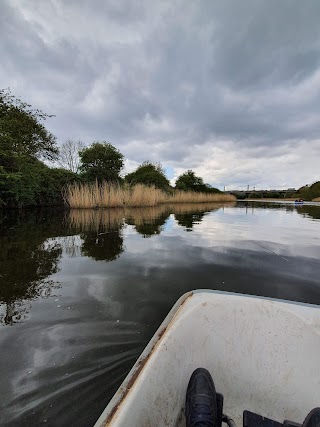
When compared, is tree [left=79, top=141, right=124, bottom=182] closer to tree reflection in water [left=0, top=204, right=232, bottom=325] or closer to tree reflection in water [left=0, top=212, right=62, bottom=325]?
tree reflection in water [left=0, top=204, right=232, bottom=325]

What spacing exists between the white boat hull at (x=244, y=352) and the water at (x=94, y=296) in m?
0.38

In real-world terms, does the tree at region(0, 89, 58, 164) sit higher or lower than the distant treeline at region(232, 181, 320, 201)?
higher

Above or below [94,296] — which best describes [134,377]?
above

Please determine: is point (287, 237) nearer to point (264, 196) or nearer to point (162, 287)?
point (162, 287)

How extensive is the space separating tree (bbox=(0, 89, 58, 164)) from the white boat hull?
824 cm

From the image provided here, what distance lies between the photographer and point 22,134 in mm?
10789

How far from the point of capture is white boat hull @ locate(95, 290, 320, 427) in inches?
37.0

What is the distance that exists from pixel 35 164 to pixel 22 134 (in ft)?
5.27

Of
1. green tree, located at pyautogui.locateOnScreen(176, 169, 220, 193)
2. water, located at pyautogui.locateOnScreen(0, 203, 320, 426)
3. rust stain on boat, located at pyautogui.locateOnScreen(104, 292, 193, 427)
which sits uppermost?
green tree, located at pyautogui.locateOnScreen(176, 169, 220, 193)

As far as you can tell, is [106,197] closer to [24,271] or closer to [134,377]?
[24,271]

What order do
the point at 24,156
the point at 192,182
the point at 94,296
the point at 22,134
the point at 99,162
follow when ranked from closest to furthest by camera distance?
the point at 94,296 < the point at 24,156 < the point at 22,134 < the point at 99,162 < the point at 192,182

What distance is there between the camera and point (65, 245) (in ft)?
11.9

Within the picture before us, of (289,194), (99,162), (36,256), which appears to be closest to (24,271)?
(36,256)

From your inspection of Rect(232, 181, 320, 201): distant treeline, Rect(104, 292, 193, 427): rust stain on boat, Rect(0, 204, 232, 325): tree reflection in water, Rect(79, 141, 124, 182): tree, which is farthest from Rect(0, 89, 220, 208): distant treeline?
Rect(232, 181, 320, 201): distant treeline
